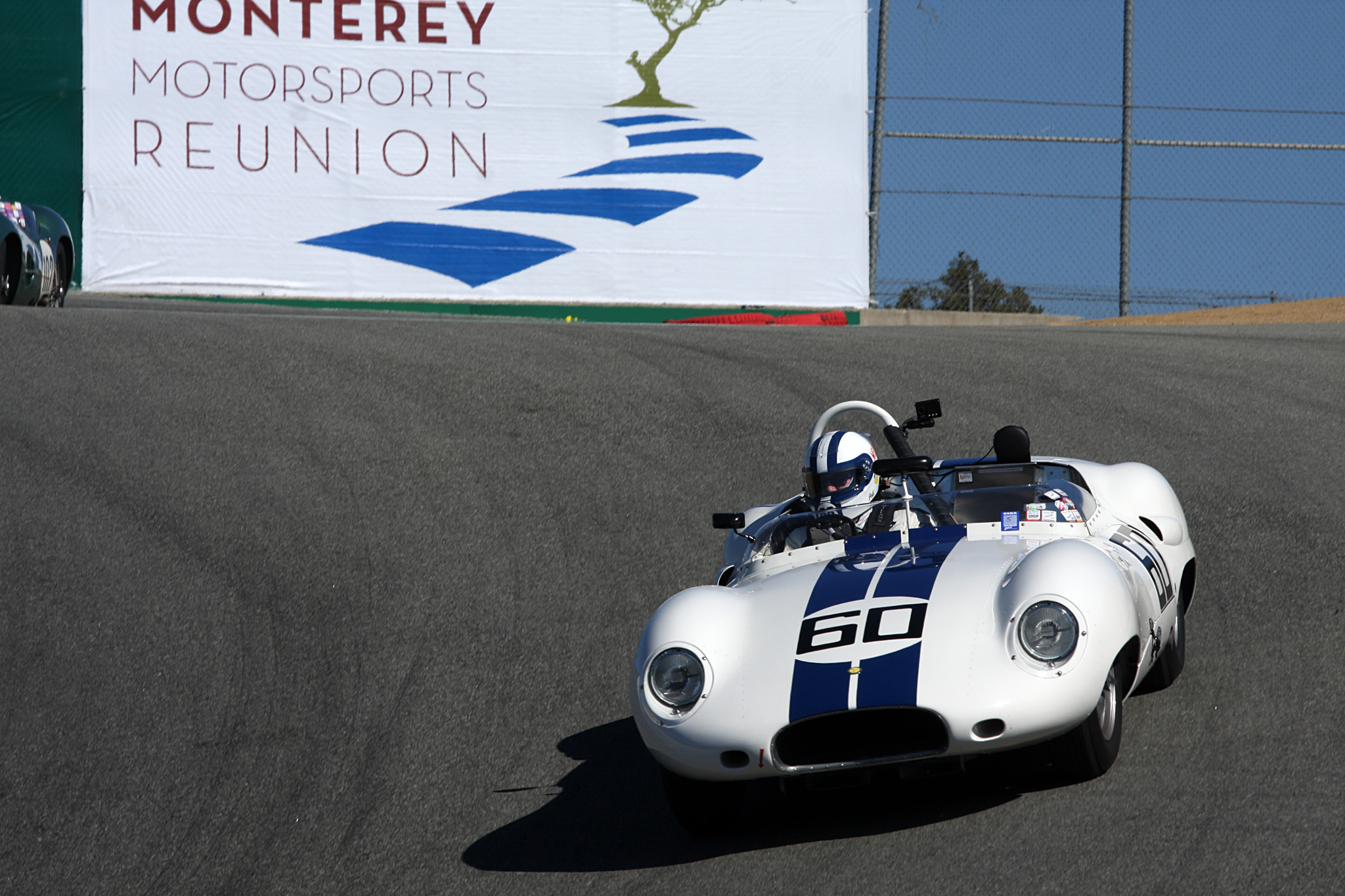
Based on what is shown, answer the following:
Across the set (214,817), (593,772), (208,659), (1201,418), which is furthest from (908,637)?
(1201,418)

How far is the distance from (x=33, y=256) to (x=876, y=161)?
9917 mm

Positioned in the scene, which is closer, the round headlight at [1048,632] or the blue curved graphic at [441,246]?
the round headlight at [1048,632]

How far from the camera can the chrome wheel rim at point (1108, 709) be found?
4383 mm

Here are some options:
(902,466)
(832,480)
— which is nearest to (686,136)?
(832,480)

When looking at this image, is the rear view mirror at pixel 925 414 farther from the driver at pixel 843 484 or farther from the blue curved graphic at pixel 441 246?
the blue curved graphic at pixel 441 246

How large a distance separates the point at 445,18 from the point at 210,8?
292cm

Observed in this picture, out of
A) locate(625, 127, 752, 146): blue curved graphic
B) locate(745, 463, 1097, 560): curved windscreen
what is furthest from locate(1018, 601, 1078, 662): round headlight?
locate(625, 127, 752, 146): blue curved graphic

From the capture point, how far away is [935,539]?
517 centimetres

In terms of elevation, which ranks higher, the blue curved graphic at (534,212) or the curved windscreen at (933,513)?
the blue curved graphic at (534,212)

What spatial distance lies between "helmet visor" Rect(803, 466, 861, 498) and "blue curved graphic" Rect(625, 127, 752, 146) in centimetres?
1313

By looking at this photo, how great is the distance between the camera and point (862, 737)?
13.9ft

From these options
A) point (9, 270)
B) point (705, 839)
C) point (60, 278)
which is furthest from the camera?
point (60, 278)

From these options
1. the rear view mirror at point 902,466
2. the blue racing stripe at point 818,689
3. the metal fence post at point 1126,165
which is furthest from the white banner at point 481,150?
the blue racing stripe at point 818,689

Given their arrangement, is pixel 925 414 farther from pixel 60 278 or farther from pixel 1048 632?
pixel 60 278
